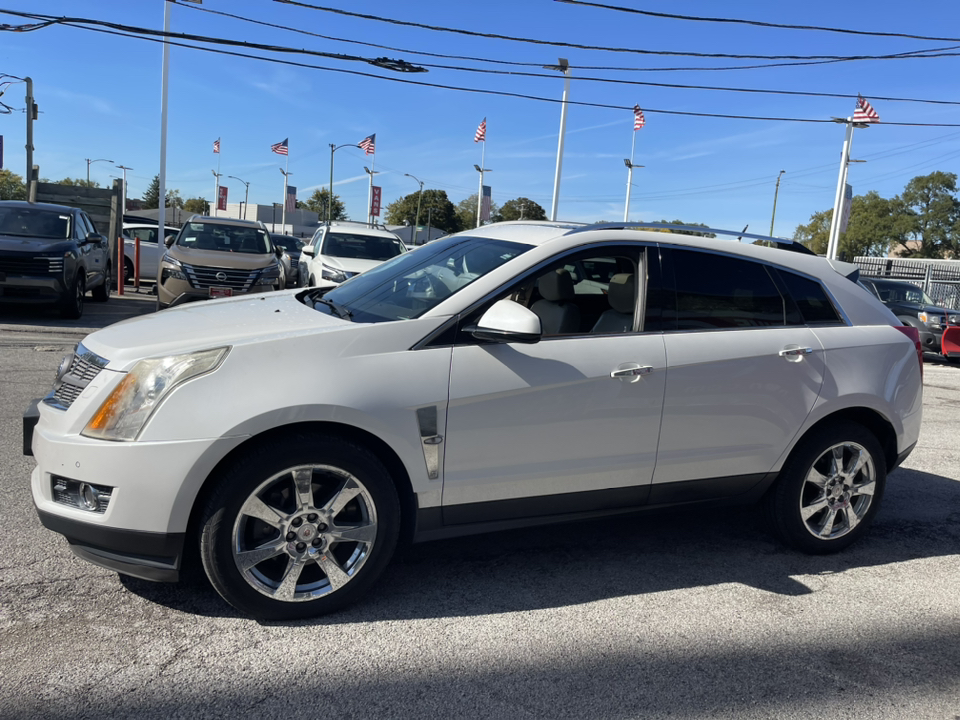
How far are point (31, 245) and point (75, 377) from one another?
385 inches

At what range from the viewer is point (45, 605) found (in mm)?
3240

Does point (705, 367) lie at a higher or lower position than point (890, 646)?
higher

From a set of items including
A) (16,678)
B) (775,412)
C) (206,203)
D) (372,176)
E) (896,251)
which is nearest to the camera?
(16,678)

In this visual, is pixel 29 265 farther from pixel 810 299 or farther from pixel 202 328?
pixel 810 299

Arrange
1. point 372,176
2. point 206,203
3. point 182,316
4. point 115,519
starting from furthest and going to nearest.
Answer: point 206,203
point 372,176
point 182,316
point 115,519

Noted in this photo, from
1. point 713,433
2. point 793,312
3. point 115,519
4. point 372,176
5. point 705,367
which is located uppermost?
point 372,176

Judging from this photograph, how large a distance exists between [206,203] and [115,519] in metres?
137

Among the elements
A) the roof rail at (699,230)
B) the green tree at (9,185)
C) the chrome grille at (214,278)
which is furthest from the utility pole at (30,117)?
the green tree at (9,185)

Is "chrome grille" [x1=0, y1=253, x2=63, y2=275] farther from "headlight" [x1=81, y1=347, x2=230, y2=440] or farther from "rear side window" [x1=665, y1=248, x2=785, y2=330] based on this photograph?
"rear side window" [x1=665, y1=248, x2=785, y2=330]

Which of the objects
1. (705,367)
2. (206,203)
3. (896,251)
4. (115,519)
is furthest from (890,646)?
(206,203)

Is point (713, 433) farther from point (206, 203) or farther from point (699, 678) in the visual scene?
point (206, 203)

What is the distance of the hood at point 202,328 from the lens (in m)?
3.14

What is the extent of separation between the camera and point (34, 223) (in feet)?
40.5

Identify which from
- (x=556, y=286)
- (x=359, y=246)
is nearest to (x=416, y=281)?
(x=556, y=286)
